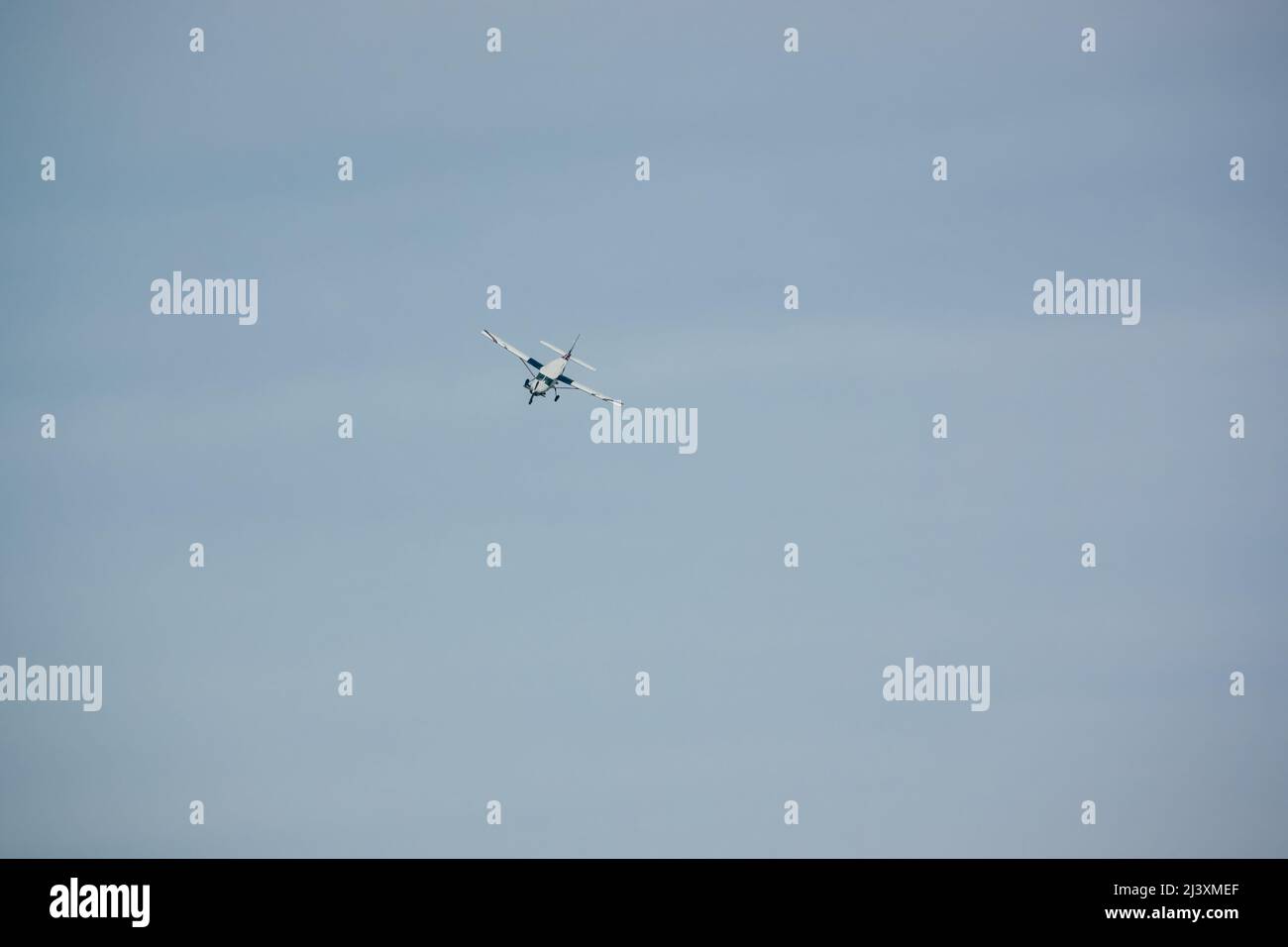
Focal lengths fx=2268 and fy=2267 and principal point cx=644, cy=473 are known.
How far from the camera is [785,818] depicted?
141500 millimetres
